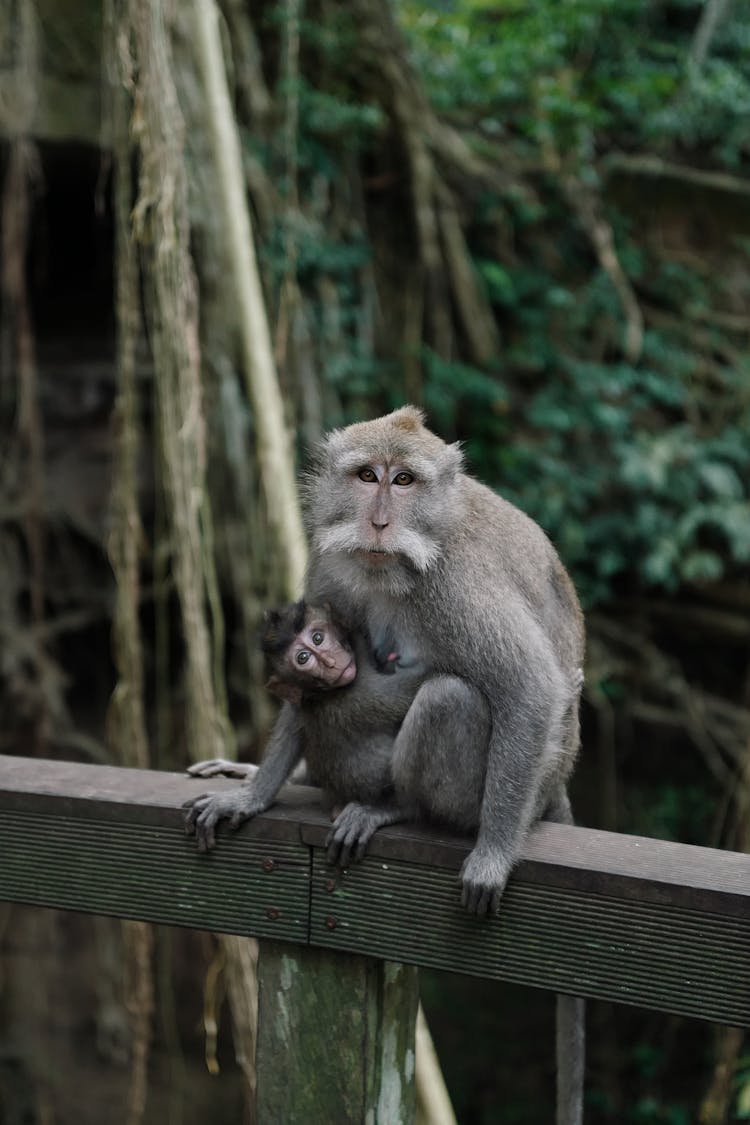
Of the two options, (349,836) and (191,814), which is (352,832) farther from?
(191,814)

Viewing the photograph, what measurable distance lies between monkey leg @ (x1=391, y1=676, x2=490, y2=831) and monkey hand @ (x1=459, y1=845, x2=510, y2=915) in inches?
16.3

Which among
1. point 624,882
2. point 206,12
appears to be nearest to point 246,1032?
point 624,882

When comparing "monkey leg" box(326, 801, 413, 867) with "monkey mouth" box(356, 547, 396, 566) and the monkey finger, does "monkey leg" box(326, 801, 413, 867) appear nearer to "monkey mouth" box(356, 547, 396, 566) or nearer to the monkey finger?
the monkey finger

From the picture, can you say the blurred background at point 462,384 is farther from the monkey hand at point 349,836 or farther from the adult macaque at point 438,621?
the monkey hand at point 349,836

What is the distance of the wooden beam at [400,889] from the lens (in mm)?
1781

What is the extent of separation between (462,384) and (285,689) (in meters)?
3.34

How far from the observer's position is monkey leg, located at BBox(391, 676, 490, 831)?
2.41m

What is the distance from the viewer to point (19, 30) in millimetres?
4559

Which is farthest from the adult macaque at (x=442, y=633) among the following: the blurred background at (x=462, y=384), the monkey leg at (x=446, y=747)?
the blurred background at (x=462, y=384)

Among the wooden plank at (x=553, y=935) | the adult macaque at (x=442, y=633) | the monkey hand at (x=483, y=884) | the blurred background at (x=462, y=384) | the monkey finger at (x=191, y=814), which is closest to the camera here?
the wooden plank at (x=553, y=935)

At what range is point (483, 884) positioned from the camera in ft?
6.36

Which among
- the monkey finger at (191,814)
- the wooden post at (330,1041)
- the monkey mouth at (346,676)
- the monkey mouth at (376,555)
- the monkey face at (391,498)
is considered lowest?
the wooden post at (330,1041)

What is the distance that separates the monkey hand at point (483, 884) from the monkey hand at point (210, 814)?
0.43 metres

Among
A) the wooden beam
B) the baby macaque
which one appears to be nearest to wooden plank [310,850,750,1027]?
the wooden beam
